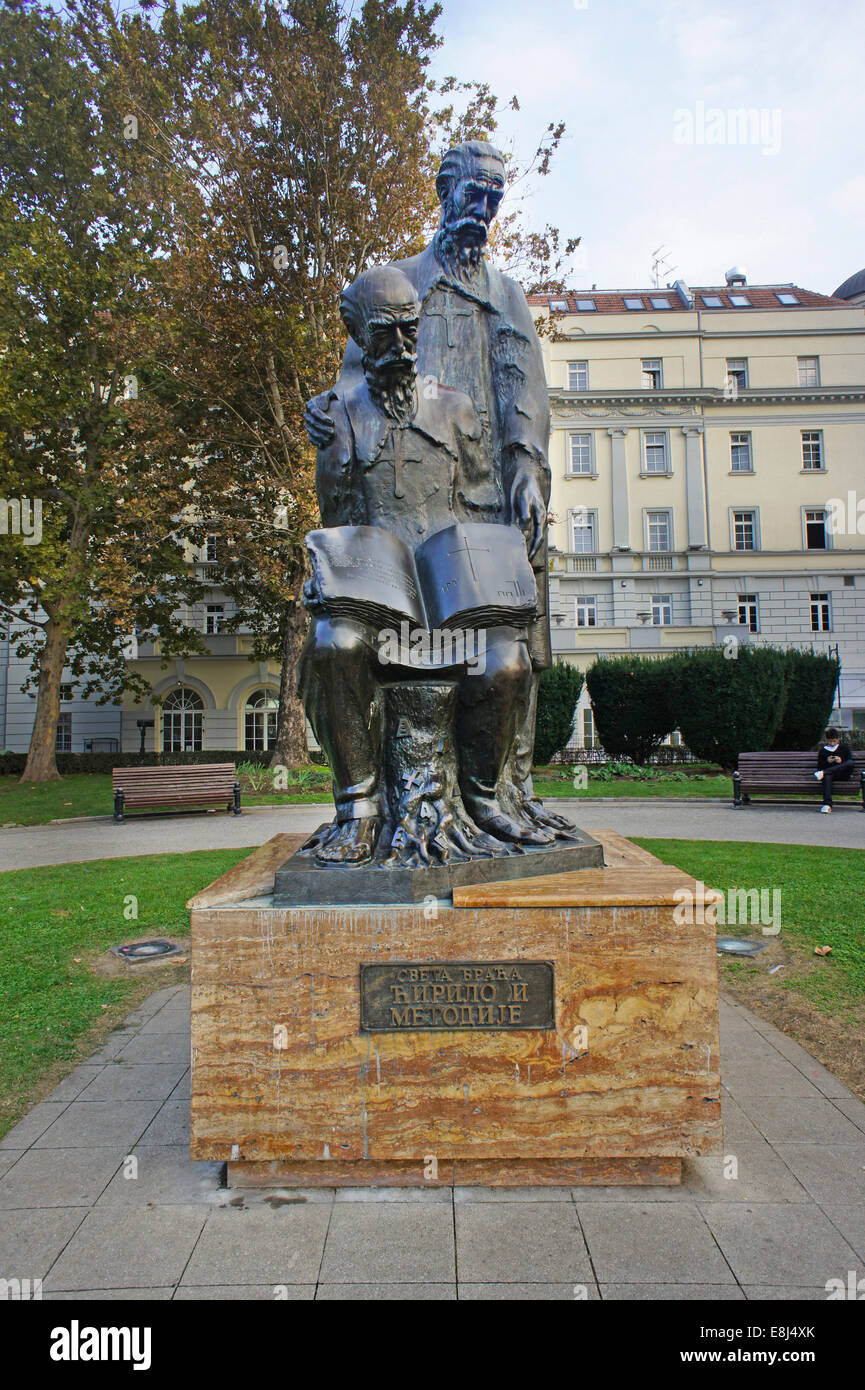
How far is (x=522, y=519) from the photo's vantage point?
3.67 meters

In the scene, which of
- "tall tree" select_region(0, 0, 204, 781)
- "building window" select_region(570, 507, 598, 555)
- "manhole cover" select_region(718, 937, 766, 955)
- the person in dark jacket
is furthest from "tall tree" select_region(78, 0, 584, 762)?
"building window" select_region(570, 507, 598, 555)

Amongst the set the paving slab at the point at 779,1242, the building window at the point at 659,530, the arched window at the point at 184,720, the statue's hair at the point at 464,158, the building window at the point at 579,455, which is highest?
the building window at the point at 579,455

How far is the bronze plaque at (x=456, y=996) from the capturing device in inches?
106

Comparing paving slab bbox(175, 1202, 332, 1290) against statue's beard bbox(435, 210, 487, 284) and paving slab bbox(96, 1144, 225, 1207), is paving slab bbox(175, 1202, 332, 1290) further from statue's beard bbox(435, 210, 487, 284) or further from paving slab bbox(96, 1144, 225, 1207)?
statue's beard bbox(435, 210, 487, 284)

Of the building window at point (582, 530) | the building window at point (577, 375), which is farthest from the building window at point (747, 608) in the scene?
the building window at point (577, 375)

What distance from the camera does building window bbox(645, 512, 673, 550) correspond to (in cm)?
3916

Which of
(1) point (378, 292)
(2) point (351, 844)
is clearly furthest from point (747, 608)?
(2) point (351, 844)

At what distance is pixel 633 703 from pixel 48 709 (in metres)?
14.8

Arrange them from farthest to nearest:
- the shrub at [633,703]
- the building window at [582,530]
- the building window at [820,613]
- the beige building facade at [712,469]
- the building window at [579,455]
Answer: the building window at [579,455] → the building window at [582,530] → the beige building facade at [712,469] → the building window at [820,613] → the shrub at [633,703]

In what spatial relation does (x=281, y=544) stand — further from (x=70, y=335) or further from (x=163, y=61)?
(x=163, y=61)

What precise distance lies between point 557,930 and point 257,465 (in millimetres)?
18992

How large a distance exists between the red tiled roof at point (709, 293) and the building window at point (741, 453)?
565cm

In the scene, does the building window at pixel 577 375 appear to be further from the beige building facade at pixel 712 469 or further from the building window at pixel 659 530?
the building window at pixel 659 530

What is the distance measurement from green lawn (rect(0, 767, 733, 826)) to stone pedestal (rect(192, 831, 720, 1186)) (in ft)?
42.1
